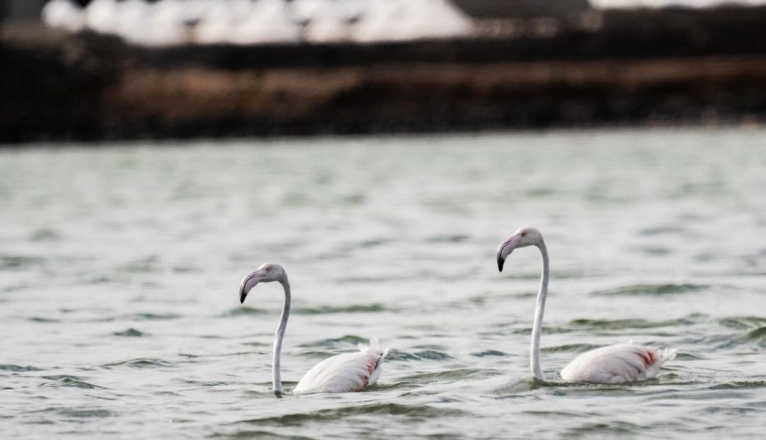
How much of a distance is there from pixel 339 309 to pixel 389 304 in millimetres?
527

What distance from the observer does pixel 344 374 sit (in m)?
10.5

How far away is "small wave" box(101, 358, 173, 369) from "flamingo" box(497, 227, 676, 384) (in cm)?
307

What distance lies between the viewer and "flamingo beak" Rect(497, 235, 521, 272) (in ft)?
31.3

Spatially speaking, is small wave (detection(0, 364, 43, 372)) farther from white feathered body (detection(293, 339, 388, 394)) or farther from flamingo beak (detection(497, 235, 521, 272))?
flamingo beak (detection(497, 235, 521, 272))

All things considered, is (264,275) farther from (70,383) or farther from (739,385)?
(739,385)

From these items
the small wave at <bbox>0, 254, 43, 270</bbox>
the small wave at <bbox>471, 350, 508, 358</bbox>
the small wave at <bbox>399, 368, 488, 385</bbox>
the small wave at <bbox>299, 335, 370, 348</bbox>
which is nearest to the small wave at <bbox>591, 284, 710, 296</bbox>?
the small wave at <bbox>299, 335, 370, 348</bbox>

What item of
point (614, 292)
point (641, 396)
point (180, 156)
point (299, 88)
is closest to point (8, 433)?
point (641, 396)

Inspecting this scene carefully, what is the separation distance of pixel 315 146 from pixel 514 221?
31550 mm

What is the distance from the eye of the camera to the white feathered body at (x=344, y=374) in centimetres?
1046

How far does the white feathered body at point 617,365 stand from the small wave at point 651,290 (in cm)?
470

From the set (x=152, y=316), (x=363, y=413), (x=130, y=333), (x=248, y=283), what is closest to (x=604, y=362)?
(x=363, y=413)

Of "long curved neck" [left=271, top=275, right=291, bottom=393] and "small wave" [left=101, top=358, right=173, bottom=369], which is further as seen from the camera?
"small wave" [left=101, top=358, right=173, bottom=369]

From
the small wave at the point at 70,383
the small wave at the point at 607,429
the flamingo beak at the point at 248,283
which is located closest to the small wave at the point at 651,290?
the small wave at the point at 70,383

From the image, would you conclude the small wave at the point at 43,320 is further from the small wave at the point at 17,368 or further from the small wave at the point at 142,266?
the small wave at the point at 142,266
